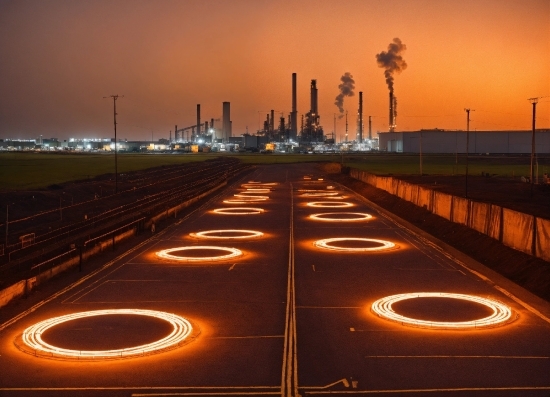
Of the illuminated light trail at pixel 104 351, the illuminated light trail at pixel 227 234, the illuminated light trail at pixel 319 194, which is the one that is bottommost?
the illuminated light trail at pixel 104 351

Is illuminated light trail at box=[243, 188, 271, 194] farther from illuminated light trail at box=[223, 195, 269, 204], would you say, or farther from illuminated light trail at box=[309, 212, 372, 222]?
illuminated light trail at box=[309, 212, 372, 222]

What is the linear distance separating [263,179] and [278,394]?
9222cm

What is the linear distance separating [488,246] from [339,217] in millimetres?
19883

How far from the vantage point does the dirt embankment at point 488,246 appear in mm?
27281

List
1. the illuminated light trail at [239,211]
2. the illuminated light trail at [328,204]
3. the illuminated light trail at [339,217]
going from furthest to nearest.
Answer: the illuminated light trail at [328,204]
the illuminated light trail at [239,211]
the illuminated light trail at [339,217]

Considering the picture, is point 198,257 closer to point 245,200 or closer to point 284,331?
point 284,331

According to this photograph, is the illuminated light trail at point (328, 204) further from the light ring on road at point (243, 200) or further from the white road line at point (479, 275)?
the white road line at point (479, 275)

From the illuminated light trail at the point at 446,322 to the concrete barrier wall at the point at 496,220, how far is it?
6549mm

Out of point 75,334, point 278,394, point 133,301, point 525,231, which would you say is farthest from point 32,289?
point 525,231

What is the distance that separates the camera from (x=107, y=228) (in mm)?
41938

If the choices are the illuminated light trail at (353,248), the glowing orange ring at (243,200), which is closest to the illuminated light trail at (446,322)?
the illuminated light trail at (353,248)

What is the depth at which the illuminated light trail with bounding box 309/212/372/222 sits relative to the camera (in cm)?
5131

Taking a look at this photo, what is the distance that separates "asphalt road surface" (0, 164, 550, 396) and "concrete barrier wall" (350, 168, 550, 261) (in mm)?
3091

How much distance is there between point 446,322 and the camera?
20828 millimetres
